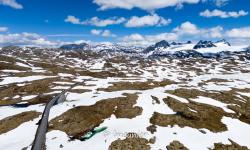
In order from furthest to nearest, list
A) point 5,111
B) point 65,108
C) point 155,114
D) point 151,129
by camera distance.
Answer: point 5,111 → point 65,108 → point 155,114 → point 151,129

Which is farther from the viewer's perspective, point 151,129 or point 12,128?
point 12,128

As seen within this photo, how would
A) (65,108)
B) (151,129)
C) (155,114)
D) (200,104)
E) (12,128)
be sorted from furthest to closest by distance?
(200,104), (65,108), (155,114), (12,128), (151,129)

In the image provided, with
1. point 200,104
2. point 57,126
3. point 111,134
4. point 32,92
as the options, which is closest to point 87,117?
point 57,126

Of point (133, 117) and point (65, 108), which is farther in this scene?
point (65, 108)

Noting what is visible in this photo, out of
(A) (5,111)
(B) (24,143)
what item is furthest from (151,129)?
(A) (5,111)

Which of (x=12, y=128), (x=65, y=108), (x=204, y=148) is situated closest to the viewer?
(x=204, y=148)

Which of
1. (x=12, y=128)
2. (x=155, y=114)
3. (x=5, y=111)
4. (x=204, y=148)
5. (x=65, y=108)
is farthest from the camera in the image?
(x=5, y=111)

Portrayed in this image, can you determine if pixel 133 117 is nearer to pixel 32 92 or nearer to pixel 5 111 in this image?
pixel 5 111

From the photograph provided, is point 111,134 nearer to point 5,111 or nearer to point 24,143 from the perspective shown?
point 24,143

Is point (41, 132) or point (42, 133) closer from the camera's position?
point (42, 133)
